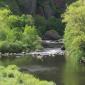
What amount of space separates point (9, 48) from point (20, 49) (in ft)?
8.90

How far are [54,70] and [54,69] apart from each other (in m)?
1.03

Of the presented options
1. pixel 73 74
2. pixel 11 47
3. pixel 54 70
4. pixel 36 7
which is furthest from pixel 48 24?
pixel 73 74

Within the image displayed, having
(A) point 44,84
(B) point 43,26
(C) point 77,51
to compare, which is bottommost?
(A) point 44,84

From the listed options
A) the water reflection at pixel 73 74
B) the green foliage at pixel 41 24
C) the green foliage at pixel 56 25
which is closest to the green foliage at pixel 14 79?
the water reflection at pixel 73 74

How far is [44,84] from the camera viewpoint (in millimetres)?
33094

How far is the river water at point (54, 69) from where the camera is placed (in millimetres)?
44719

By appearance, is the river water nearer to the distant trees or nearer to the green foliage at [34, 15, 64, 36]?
the distant trees

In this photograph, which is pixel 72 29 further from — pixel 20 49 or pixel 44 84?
pixel 44 84

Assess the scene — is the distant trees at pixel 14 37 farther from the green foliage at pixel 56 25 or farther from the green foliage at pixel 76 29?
the green foliage at pixel 56 25

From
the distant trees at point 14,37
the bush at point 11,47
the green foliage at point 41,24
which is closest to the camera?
the bush at point 11,47

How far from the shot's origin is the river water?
147ft

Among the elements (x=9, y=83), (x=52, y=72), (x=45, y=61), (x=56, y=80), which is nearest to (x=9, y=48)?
(x=45, y=61)

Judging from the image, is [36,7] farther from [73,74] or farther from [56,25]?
[73,74]

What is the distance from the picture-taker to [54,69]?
53594 mm
